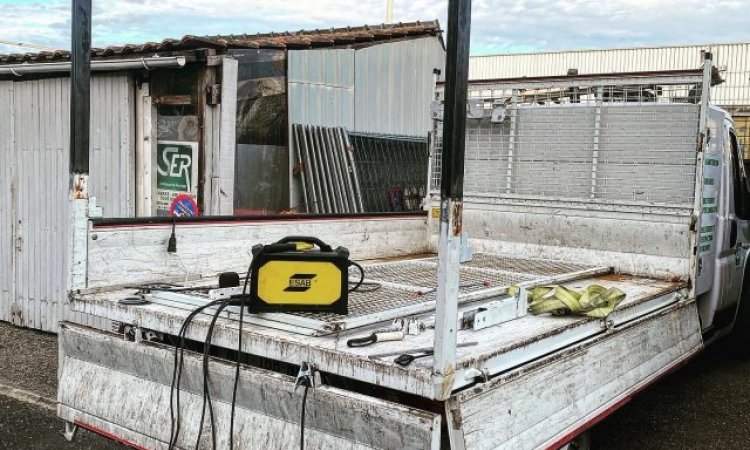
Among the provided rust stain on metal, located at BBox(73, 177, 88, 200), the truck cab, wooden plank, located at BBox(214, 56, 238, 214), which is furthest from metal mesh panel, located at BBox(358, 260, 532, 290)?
wooden plank, located at BBox(214, 56, 238, 214)

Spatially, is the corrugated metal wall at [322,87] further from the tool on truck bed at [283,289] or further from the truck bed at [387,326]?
the tool on truck bed at [283,289]

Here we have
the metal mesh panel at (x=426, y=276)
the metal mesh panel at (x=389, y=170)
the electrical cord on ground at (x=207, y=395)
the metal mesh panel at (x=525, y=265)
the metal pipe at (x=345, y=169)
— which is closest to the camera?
the electrical cord on ground at (x=207, y=395)

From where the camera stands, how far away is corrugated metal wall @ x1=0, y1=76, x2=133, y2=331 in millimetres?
7199

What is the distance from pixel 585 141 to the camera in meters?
5.50

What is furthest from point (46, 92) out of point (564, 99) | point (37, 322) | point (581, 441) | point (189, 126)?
point (581, 441)

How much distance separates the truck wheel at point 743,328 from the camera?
20.1ft

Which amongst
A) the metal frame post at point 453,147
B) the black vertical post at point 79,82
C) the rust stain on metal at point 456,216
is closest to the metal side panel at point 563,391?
the metal frame post at point 453,147

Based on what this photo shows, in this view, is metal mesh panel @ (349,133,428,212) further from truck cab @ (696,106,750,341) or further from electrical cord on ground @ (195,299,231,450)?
electrical cord on ground @ (195,299,231,450)

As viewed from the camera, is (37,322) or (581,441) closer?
(581,441)

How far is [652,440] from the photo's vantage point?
Result: 4.87 meters

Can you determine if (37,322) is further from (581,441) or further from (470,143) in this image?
(581,441)

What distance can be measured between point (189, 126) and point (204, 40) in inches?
32.8

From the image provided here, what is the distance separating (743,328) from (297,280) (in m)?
4.64

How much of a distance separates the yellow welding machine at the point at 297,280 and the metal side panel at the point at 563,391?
0.82 metres
